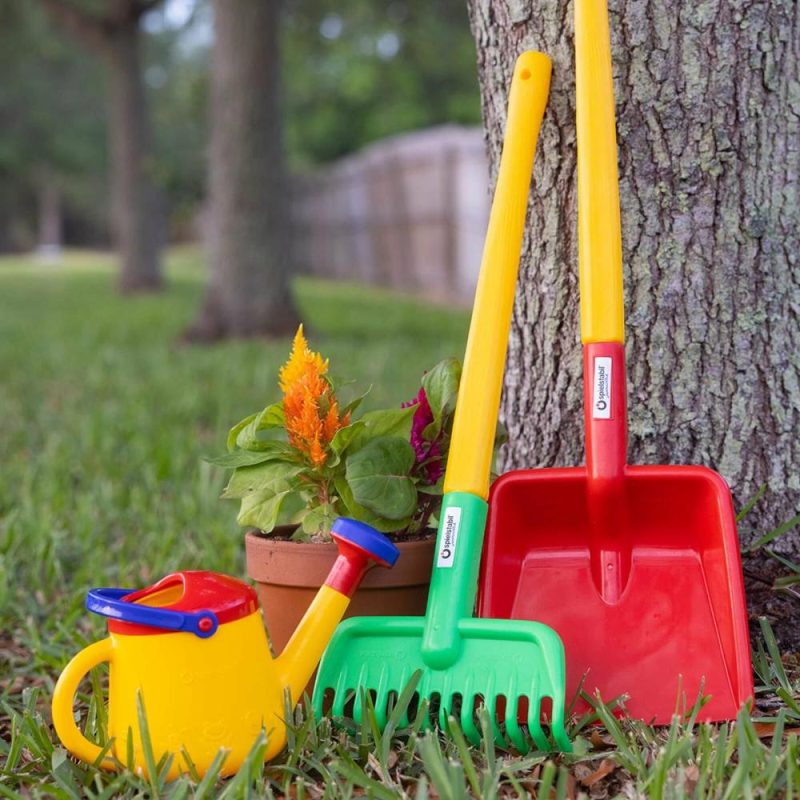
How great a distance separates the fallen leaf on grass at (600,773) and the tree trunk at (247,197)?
5.45m

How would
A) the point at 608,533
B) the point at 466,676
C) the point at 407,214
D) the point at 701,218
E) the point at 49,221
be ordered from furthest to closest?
1. the point at 49,221
2. the point at 407,214
3. the point at 701,218
4. the point at 608,533
5. the point at 466,676

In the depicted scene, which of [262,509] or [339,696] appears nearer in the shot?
[339,696]

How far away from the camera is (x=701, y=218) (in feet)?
6.07

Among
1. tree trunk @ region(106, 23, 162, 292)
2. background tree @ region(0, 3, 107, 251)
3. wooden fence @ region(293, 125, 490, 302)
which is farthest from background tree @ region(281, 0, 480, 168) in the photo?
background tree @ region(0, 3, 107, 251)

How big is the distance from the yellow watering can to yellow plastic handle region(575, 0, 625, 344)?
70 cm

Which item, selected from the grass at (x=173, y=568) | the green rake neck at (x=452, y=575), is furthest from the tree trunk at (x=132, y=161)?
the green rake neck at (x=452, y=575)

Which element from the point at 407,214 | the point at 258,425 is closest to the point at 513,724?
the point at 258,425

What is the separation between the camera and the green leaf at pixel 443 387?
178 centimetres

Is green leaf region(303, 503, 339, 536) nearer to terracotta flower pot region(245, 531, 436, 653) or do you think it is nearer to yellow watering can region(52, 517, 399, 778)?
terracotta flower pot region(245, 531, 436, 653)

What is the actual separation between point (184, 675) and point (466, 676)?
387mm

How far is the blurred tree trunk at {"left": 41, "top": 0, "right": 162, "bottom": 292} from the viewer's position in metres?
11.1

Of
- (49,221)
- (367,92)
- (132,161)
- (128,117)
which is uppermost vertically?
(367,92)

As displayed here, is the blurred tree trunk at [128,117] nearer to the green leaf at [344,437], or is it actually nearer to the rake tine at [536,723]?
the green leaf at [344,437]

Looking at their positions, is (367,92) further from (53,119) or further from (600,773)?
(600,773)
